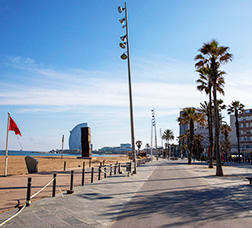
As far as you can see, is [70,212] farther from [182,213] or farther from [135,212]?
[182,213]

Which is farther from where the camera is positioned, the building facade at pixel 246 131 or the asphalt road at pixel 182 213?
the building facade at pixel 246 131

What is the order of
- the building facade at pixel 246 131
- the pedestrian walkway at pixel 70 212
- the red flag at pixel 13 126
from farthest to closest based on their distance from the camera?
the building facade at pixel 246 131 < the red flag at pixel 13 126 < the pedestrian walkway at pixel 70 212

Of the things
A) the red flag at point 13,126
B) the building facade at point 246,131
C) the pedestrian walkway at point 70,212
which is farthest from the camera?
the building facade at point 246,131

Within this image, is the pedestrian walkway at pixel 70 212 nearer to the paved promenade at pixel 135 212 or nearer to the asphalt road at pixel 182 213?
the paved promenade at pixel 135 212

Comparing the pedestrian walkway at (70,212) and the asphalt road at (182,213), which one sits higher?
the pedestrian walkway at (70,212)

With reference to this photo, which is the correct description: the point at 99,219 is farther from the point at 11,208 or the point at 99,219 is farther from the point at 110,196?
the point at 110,196

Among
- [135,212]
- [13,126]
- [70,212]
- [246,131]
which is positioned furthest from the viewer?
[246,131]

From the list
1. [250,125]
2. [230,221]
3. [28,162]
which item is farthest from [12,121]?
[250,125]

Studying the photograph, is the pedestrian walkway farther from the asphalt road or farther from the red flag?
the red flag

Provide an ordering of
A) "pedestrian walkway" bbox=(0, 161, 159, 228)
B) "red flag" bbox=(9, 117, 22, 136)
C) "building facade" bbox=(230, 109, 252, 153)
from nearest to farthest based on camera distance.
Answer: "pedestrian walkway" bbox=(0, 161, 159, 228), "red flag" bbox=(9, 117, 22, 136), "building facade" bbox=(230, 109, 252, 153)

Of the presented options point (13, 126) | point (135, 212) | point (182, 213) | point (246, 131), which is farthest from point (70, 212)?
point (246, 131)

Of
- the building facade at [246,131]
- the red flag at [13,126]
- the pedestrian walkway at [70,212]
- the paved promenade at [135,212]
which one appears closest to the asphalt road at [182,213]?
the paved promenade at [135,212]

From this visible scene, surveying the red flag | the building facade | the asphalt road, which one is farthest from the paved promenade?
the building facade

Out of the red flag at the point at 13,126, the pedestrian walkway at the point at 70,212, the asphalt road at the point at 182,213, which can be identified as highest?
the red flag at the point at 13,126
